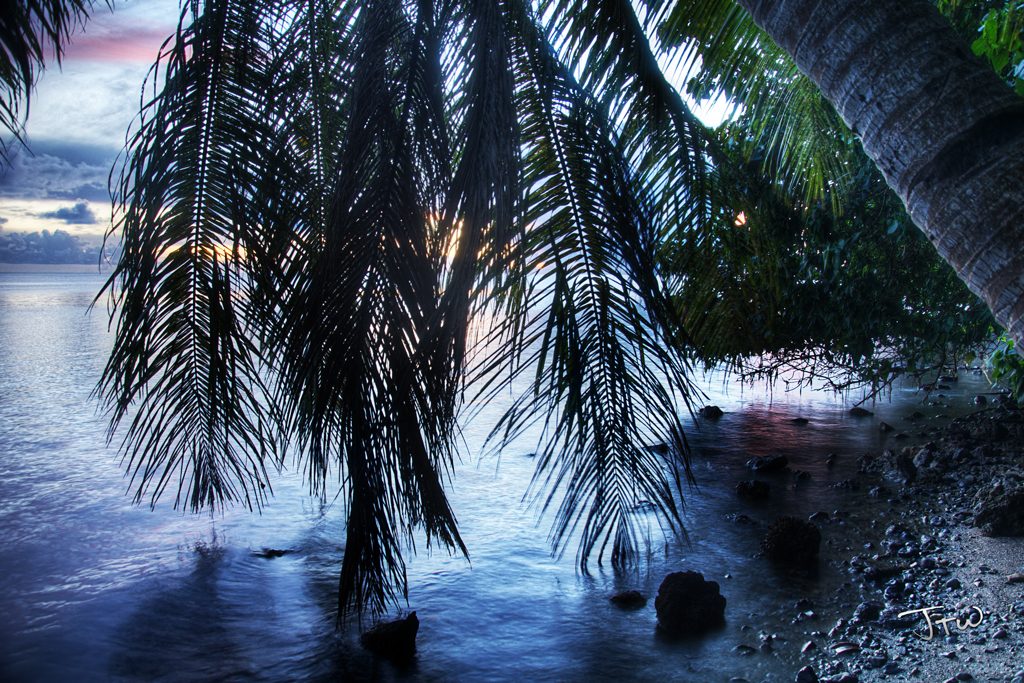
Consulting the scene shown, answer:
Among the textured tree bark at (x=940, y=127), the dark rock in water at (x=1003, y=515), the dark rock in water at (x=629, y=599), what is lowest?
the dark rock in water at (x=629, y=599)

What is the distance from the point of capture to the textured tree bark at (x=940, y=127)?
5.20 feet

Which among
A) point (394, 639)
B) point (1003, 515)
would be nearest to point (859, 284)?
point (1003, 515)

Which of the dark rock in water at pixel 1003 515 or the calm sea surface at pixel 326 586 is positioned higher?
the dark rock in water at pixel 1003 515


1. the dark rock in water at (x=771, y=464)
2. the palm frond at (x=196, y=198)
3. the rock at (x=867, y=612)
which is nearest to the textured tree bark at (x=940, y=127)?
the palm frond at (x=196, y=198)

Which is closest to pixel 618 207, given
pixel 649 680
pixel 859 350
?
pixel 649 680

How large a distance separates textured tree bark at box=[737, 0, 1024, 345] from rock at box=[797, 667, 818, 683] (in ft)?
7.89

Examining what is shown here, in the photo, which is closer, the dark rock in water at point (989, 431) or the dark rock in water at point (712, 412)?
the dark rock in water at point (989, 431)

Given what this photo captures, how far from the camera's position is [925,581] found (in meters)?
4.28

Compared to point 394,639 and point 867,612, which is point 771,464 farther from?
point 394,639

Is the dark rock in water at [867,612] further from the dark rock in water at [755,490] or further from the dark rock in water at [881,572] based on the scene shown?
the dark rock in water at [755,490]

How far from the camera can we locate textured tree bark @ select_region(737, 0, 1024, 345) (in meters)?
1.59

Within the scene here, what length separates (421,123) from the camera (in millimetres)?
3117

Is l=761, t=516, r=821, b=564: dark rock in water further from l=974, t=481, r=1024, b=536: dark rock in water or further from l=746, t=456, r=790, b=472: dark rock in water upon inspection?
l=746, t=456, r=790, b=472: dark rock in water

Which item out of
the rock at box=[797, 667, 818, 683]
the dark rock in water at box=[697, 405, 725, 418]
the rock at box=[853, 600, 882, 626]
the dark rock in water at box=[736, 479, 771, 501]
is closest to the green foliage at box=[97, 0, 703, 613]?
the rock at box=[797, 667, 818, 683]
